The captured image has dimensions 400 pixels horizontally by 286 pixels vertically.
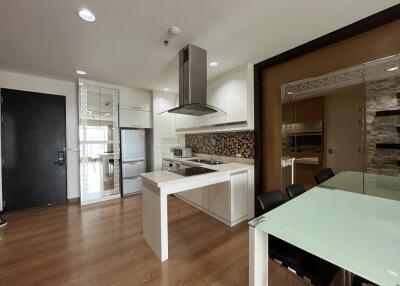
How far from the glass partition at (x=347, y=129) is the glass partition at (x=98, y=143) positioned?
328 centimetres

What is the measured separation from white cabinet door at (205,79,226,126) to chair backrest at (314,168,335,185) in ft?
5.06

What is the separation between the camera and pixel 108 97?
12.2 ft

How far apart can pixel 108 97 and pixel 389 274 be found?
14.0 feet

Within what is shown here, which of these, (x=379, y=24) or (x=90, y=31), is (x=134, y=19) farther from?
(x=379, y=24)

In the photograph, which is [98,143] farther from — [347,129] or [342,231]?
[347,129]

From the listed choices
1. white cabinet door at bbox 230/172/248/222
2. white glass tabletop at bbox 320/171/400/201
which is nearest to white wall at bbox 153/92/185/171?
white cabinet door at bbox 230/172/248/222

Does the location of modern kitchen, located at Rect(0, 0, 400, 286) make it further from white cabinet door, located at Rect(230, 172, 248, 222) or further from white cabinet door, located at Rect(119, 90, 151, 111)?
white cabinet door, located at Rect(119, 90, 151, 111)

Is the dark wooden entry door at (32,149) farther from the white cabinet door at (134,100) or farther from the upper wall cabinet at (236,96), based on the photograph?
Result: the upper wall cabinet at (236,96)

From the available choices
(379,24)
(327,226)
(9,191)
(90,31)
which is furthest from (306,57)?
(9,191)

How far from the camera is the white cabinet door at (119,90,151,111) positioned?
3.88m

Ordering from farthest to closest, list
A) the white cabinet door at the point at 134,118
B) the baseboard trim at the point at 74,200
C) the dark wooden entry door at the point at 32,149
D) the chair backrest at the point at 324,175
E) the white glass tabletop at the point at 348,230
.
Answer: the white cabinet door at the point at 134,118
the baseboard trim at the point at 74,200
the dark wooden entry door at the point at 32,149
the chair backrest at the point at 324,175
the white glass tabletop at the point at 348,230

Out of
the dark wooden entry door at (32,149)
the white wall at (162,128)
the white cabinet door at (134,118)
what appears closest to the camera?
the dark wooden entry door at (32,149)

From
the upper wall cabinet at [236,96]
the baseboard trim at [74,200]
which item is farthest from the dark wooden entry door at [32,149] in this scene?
the upper wall cabinet at [236,96]

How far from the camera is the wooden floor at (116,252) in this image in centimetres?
161
